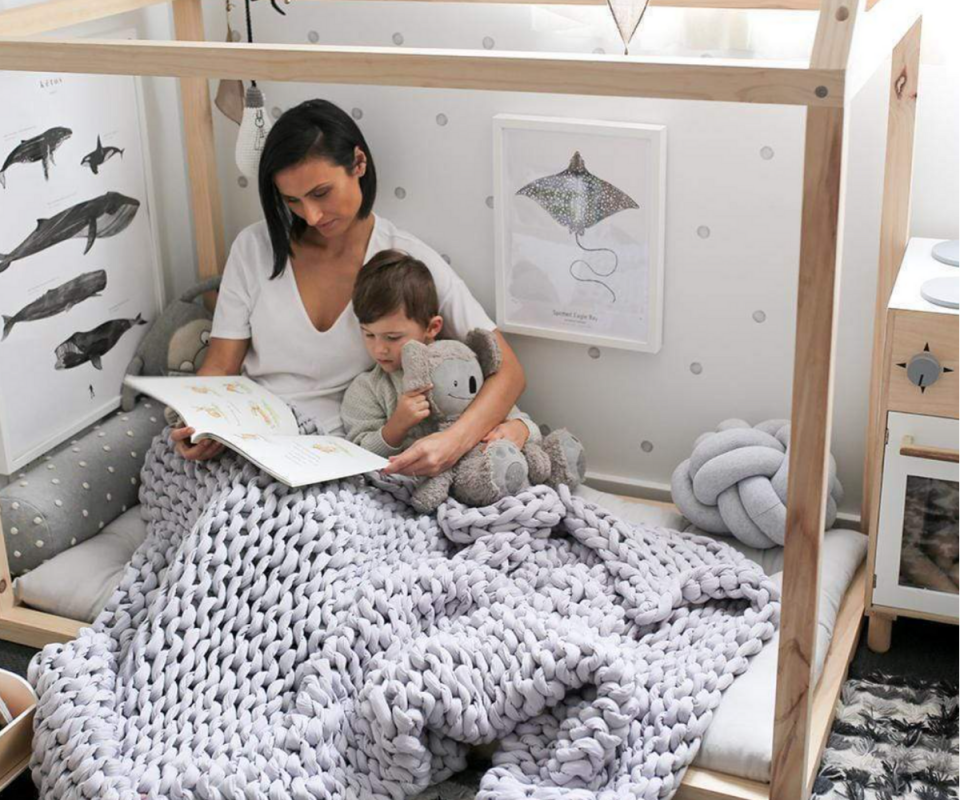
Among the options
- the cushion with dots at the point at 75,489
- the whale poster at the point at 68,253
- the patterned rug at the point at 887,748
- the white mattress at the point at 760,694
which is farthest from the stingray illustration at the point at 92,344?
the white mattress at the point at 760,694

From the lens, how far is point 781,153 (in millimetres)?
1879

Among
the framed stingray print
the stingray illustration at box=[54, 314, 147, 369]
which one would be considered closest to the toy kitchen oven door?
the framed stingray print

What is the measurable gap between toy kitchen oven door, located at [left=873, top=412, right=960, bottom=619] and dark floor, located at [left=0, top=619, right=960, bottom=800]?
9 centimetres

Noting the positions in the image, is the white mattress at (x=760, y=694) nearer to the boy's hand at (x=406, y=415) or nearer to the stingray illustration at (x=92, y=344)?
the boy's hand at (x=406, y=415)

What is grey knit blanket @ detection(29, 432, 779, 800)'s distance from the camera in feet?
4.83

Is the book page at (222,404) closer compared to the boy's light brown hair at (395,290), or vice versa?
the book page at (222,404)

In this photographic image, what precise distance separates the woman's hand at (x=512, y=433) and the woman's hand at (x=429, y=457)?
71 mm

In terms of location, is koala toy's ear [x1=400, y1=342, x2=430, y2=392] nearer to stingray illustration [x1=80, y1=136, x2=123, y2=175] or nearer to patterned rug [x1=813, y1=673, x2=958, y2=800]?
stingray illustration [x1=80, y1=136, x2=123, y2=175]

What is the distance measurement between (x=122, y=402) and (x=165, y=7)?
0.71 metres

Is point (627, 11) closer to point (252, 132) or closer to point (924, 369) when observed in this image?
point (924, 369)

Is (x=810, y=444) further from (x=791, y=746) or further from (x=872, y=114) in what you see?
(x=872, y=114)

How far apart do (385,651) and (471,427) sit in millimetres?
460

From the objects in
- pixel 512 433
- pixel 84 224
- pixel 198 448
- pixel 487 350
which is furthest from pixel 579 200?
pixel 84 224

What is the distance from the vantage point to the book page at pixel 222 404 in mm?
1855
